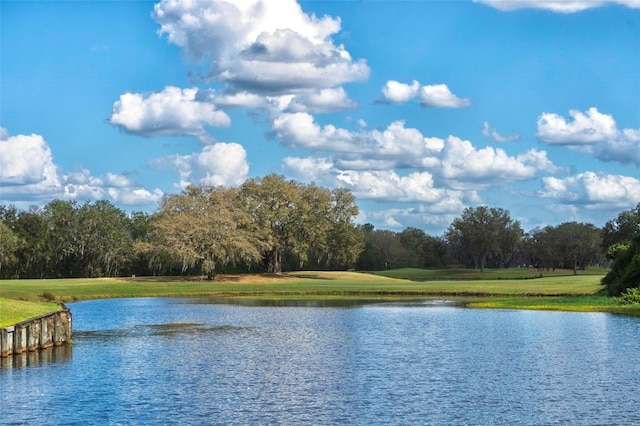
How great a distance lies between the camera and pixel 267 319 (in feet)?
193

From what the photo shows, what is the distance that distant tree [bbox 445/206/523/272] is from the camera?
586 feet

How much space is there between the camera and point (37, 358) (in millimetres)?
36500

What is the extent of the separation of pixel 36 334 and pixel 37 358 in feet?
9.38

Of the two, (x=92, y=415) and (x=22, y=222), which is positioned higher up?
(x=22, y=222)

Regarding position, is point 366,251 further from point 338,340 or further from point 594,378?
point 594,378

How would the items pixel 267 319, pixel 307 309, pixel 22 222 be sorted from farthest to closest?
pixel 22 222
pixel 307 309
pixel 267 319

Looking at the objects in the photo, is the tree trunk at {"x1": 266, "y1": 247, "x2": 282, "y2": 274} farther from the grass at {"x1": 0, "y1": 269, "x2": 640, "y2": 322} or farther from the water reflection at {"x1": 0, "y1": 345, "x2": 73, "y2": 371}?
the water reflection at {"x1": 0, "y1": 345, "x2": 73, "y2": 371}

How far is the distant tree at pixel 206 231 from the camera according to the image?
111m

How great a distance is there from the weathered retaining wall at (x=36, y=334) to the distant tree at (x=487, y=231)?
470ft

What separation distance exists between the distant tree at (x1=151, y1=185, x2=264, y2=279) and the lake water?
55.4 metres

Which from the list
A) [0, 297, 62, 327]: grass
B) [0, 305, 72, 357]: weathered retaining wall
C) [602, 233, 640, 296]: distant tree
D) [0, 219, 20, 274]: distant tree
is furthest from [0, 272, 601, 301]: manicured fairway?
[0, 305, 72, 357]: weathered retaining wall

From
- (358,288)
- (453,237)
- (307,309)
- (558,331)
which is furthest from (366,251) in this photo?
(558,331)

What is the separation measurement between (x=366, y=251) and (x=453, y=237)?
2035 cm

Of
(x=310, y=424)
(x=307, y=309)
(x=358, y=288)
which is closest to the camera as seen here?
(x=310, y=424)
